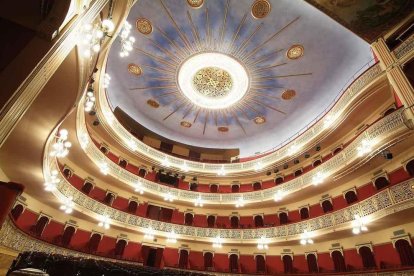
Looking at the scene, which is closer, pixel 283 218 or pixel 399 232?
pixel 399 232

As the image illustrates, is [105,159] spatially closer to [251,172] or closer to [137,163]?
[137,163]

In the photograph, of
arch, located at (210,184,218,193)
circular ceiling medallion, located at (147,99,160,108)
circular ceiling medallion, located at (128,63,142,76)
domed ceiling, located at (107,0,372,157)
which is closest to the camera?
domed ceiling, located at (107,0,372,157)

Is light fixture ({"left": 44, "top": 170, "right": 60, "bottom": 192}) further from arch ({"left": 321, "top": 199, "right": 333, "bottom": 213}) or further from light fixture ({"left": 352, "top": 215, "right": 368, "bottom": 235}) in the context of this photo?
arch ({"left": 321, "top": 199, "right": 333, "bottom": 213})

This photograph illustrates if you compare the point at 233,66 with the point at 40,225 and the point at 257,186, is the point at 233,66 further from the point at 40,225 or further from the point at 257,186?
the point at 40,225

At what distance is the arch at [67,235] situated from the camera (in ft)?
49.4

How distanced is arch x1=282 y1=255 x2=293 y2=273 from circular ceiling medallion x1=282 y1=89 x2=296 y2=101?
12426 mm

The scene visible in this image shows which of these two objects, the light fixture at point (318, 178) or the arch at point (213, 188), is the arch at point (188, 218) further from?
the light fixture at point (318, 178)

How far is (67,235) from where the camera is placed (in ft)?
50.3

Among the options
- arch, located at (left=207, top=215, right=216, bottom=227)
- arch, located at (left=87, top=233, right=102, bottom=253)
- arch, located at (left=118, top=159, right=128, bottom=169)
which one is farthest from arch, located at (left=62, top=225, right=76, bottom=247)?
arch, located at (left=207, top=215, right=216, bottom=227)

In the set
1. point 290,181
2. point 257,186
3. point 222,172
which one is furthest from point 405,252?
point 222,172

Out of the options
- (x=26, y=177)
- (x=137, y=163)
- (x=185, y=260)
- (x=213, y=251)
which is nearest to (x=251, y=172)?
(x=213, y=251)

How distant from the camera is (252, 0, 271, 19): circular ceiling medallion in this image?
14.9m

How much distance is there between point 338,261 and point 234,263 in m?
7.51

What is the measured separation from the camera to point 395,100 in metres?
13.5
